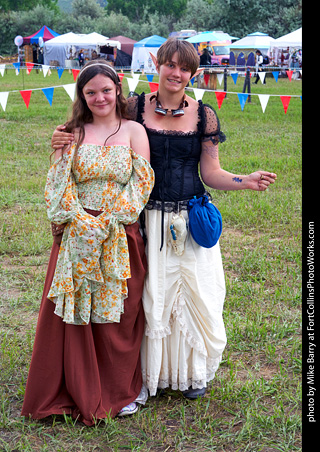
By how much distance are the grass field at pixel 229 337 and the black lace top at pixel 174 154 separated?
1.09 m

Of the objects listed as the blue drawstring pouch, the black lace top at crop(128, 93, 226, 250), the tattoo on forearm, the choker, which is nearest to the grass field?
the blue drawstring pouch

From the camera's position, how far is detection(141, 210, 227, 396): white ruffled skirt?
2908mm

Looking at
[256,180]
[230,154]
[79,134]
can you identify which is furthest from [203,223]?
[230,154]

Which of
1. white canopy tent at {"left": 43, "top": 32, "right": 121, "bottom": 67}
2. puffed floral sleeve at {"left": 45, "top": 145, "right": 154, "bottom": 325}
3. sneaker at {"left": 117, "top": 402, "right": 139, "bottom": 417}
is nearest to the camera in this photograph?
puffed floral sleeve at {"left": 45, "top": 145, "right": 154, "bottom": 325}

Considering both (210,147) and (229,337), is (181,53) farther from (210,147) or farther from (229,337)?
(229,337)

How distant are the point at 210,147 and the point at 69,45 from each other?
3510 cm

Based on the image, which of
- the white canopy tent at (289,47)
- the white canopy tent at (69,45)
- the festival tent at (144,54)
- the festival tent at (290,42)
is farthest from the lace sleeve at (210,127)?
the white canopy tent at (69,45)

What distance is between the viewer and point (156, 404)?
3.06 m

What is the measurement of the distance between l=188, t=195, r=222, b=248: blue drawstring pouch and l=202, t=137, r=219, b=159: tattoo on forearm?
0.93 feet

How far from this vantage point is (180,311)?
296cm

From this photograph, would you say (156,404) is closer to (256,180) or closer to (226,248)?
Answer: (256,180)

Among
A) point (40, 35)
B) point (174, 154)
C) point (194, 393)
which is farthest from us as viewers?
point (40, 35)

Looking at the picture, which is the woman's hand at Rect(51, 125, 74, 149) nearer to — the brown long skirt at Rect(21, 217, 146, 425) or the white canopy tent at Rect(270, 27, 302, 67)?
the brown long skirt at Rect(21, 217, 146, 425)

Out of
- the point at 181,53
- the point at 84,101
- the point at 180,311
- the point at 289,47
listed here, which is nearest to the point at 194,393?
the point at 180,311
